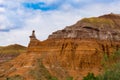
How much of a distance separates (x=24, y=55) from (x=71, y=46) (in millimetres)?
14729

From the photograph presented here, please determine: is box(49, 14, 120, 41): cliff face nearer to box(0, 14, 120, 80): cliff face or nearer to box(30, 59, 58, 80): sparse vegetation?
box(0, 14, 120, 80): cliff face

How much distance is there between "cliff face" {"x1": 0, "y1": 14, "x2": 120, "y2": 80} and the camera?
140 m

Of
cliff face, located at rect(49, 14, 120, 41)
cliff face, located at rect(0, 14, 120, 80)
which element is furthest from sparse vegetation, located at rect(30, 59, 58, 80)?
cliff face, located at rect(49, 14, 120, 41)

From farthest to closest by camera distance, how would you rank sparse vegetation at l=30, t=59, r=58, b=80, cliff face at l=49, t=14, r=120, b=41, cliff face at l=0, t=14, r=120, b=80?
cliff face at l=49, t=14, r=120, b=41, cliff face at l=0, t=14, r=120, b=80, sparse vegetation at l=30, t=59, r=58, b=80

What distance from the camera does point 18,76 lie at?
13025cm

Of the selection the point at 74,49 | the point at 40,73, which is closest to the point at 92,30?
the point at 74,49

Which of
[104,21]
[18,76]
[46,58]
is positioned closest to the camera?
[18,76]

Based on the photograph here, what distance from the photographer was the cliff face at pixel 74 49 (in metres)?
140

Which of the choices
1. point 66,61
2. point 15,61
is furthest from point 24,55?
point 66,61

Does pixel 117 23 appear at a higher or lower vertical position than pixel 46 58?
higher

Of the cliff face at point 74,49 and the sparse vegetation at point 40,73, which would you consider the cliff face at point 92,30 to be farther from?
the sparse vegetation at point 40,73

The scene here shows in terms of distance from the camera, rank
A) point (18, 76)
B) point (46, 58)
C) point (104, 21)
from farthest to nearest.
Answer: point (104, 21) → point (46, 58) → point (18, 76)

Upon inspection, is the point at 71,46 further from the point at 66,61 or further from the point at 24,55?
the point at 24,55

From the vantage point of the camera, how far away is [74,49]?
145 metres
